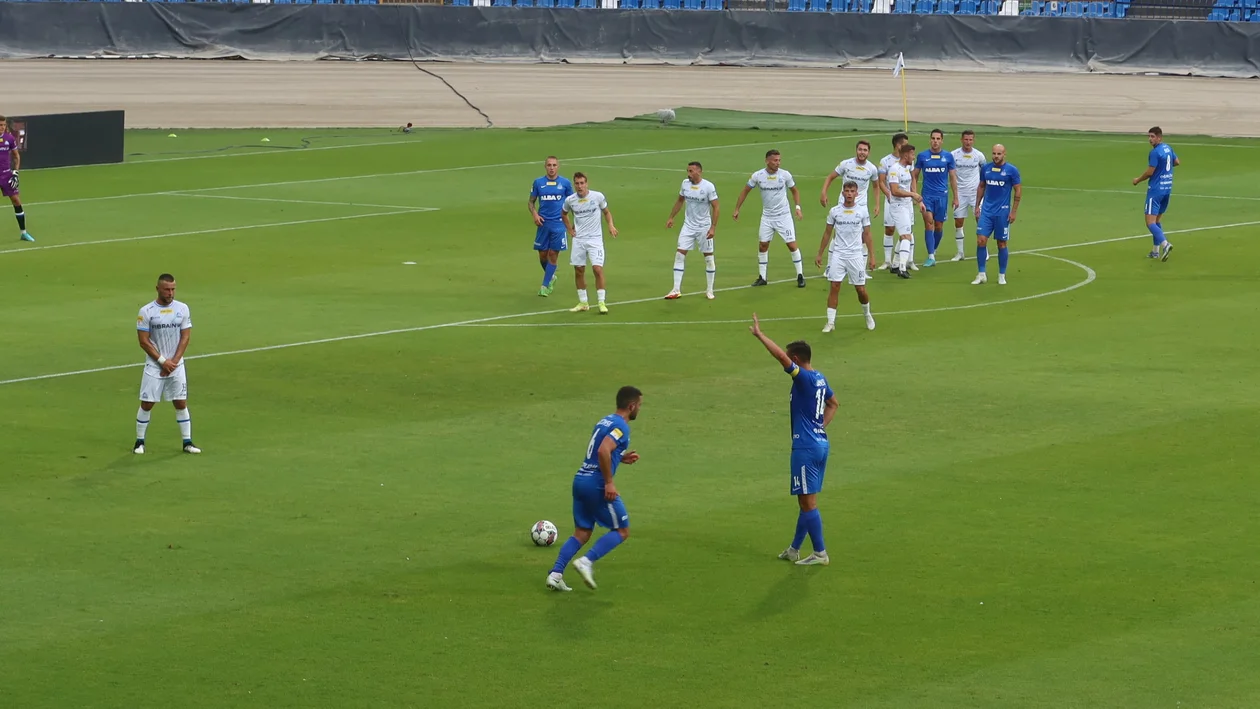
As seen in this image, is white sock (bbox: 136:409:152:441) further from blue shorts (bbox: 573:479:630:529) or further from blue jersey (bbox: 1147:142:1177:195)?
blue jersey (bbox: 1147:142:1177:195)

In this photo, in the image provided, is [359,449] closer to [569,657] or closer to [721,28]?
[569,657]

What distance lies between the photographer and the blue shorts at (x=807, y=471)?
51.3 feet

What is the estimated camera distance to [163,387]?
19.7 m

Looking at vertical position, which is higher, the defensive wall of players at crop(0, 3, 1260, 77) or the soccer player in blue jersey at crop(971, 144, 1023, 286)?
the defensive wall of players at crop(0, 3, 1260, 77)

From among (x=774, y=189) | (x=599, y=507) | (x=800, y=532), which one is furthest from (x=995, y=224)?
(x=599, y=507)

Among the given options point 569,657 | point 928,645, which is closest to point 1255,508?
point 928,645

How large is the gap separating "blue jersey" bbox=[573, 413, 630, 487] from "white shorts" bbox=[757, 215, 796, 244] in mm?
16489

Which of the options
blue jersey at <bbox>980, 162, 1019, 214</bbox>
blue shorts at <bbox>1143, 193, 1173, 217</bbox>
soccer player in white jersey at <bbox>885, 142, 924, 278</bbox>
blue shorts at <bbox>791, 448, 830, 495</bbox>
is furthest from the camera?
blue shorts at <bbox>1143, 193, 1173, 217</bbox>

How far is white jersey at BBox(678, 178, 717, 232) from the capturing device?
29984 mm

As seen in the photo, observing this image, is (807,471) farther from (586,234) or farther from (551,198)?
(551,198)

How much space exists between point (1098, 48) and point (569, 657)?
65250 mm

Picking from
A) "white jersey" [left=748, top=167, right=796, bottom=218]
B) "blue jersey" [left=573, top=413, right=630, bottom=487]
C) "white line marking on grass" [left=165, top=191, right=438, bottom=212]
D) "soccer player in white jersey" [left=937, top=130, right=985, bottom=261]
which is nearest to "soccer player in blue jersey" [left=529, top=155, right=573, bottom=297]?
"white jersey" [left=748, top=167, right=796, bottom=218]

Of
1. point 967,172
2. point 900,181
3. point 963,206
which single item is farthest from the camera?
point 963,206

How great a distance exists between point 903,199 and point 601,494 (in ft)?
59.6
